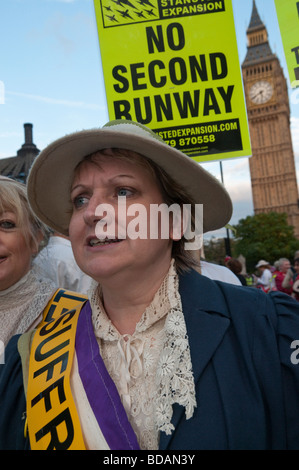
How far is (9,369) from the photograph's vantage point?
141 centimetres

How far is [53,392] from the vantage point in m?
1.30

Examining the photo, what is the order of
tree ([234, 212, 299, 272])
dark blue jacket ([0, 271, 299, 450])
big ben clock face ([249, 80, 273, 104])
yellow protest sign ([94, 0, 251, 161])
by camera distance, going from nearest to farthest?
dark blue jacket ([0, 271, 299, 450])
yellow protest sign ([94, 0, 251, 161])
tree ([234, 212, 299, 272])
big ben clock face ([249, 80, 273, 104])

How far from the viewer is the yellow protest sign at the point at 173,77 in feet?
8.65

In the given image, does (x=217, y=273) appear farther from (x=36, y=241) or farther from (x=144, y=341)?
(x=144, y=341)

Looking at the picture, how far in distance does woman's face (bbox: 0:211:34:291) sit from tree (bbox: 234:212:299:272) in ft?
153

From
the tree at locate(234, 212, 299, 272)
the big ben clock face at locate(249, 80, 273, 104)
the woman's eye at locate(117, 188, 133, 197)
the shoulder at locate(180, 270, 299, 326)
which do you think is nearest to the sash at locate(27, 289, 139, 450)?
the shoulder at locate(180, 270, 299, 326)

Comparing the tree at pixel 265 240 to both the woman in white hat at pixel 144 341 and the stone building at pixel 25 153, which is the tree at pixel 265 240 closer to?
the stone building at pixel 25 153

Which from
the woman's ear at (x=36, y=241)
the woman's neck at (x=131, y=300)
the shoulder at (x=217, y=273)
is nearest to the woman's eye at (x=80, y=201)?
the woman's neck at (x=131, y=300)

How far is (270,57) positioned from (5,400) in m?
78.5

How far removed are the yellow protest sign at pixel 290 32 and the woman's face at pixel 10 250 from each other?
6.01 ft

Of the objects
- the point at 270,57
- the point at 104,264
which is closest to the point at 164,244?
the point at 104,264

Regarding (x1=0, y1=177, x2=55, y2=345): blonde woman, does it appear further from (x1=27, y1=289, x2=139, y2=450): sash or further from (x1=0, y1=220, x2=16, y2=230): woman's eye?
(x1=27, y1=289, x2=139, y2=450): sash

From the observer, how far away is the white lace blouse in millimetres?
1198

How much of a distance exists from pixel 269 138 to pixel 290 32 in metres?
73.2
